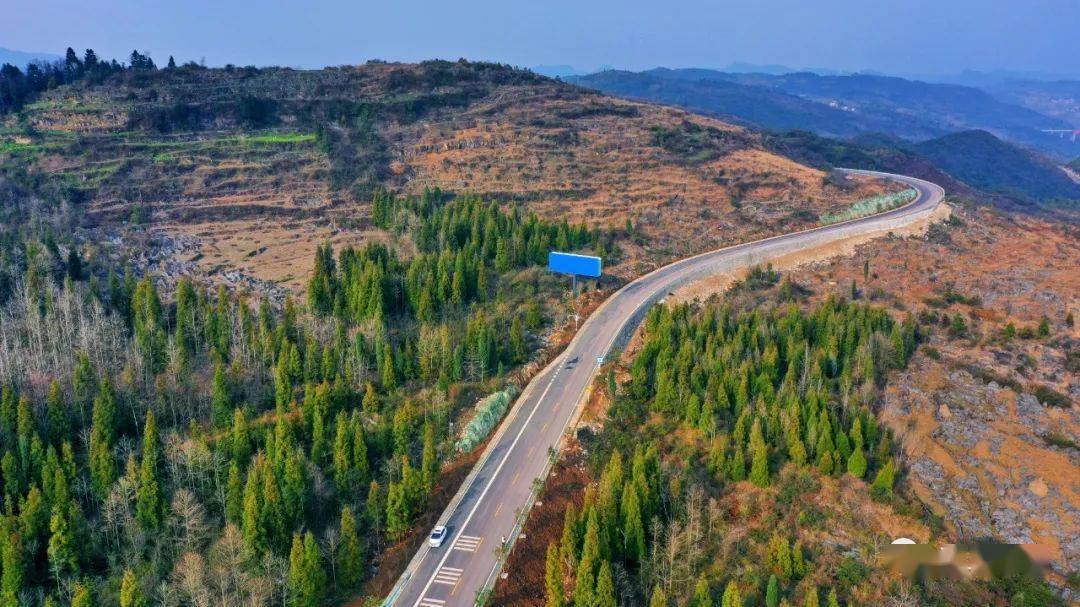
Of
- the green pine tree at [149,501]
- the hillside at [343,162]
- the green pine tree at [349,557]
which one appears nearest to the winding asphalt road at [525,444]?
the green pine tree at [349,557]

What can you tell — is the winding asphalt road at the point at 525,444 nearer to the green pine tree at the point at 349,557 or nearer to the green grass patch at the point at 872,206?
the green pine tree at the point at 349,557

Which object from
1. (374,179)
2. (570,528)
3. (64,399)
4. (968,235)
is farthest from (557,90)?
(570,528)

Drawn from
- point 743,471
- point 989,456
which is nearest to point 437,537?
point 743,471

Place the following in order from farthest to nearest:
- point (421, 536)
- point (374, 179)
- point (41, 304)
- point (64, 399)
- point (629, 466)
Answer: point (374, 179) → point (41, 304) → point (64, 399) → point (629, 466) → point (421, 536)

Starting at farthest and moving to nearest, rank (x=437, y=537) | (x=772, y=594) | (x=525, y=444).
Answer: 1. (x=525, y=444)
2. (x=437, y=537)
3. (x=772, y=594)

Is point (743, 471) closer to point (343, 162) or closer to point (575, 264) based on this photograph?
point (575, 264)

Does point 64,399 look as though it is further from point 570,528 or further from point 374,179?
point 374,179
